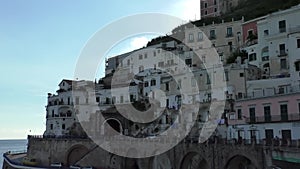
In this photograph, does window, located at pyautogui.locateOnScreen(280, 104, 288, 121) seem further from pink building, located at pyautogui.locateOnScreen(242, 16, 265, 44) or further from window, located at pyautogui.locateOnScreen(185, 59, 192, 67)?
window, located at pyautogui.locateOnScreen(185, 59, 192, 67)

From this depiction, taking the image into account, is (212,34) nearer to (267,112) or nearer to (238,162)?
(267,112)

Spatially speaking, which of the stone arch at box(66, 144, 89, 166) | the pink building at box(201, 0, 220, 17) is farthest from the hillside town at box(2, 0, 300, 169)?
the pink building at box(201, 0, 220, 17)

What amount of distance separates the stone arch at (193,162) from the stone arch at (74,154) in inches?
852

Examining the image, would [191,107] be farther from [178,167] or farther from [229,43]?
[229,43]

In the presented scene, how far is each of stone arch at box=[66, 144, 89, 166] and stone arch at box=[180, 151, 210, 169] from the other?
21.6 m

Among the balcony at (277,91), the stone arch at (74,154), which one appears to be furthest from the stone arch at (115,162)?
the balcony at (277,91)

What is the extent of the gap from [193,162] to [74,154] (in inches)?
982

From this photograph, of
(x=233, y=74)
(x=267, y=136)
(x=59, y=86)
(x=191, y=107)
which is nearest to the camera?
(x=267, y=136)

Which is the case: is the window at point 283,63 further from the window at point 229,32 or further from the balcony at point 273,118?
the window at point 229,32

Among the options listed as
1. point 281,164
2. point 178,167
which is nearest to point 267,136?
point 281,164

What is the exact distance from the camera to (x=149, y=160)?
146ft

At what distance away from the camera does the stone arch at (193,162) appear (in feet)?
129

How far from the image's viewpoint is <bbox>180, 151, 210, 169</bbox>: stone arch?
129ft

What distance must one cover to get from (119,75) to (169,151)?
39.7 metres
